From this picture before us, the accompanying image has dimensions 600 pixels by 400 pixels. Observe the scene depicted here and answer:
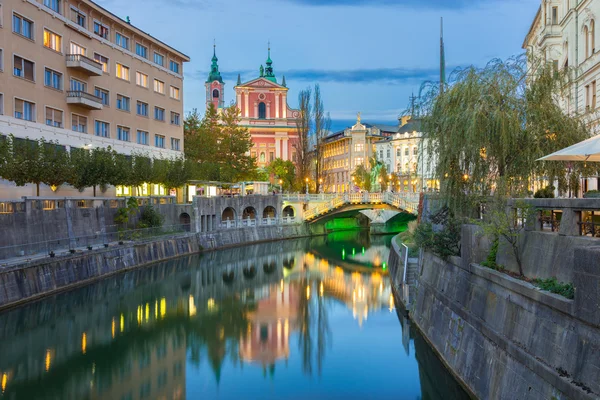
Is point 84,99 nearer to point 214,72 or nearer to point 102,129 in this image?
point 102,129

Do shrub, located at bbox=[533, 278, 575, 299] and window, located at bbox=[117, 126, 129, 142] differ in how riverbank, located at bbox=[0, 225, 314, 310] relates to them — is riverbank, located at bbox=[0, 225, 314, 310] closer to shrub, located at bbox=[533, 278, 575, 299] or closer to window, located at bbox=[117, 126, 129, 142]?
window, located at bbox=[117, 126, 129, 142]

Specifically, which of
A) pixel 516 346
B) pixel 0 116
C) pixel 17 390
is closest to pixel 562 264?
pixel 516 346

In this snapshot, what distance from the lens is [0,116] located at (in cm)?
3891

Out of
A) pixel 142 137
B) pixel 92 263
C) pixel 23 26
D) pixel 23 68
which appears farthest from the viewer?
Answer: pixel 142 137

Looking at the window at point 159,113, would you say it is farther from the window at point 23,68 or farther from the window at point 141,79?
the window at point 23,68

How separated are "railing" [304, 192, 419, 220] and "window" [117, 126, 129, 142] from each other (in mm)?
25811

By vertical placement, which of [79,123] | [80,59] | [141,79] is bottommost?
[79,123]

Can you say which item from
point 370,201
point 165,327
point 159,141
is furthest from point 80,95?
point 370,201

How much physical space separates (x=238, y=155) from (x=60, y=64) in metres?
34.4

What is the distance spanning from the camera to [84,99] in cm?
4778

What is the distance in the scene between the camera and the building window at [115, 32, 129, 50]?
55594 mm

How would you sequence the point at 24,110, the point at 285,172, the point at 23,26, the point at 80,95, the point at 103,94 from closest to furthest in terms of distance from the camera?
the point at 23,26, the point at 24,110, the point at 80,95, the point at 103,94, the point at 285,172

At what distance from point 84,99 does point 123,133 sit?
8.68 m

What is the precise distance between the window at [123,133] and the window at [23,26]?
1427 cm
